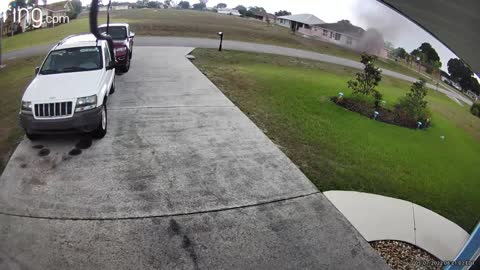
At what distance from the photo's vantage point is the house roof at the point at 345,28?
1688 mm

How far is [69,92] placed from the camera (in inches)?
259

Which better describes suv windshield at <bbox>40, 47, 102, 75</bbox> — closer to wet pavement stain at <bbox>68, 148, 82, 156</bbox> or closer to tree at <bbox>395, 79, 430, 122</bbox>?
wet pavement stain at <bbox>68, 148, 82, 156</bbox>

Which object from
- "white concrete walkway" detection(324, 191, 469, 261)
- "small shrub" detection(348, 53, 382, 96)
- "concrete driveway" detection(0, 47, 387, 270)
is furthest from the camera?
"small shrub" detection(348, 53, 382, 96)

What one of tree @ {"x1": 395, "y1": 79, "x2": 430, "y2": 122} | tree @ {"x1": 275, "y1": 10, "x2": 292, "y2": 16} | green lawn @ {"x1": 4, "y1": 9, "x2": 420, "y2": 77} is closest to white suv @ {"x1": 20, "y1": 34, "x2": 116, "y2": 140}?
green lawn @ {"x1": 4, "y1": 9, "x2": 420, "y2": 77}

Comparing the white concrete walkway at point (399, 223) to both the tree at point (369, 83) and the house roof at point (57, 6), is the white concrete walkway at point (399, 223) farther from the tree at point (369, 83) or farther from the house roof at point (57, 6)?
the tree at point (369, 83)

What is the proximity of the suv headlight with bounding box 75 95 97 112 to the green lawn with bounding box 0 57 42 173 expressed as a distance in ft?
5.35

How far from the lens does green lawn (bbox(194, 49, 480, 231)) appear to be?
6898 millimetres

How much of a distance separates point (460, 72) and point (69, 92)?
6244 mm

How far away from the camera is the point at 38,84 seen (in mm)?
6867

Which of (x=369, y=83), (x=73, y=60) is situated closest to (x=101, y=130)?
(x=73, y=60)

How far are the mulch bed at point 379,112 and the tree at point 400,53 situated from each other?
9.81 meters

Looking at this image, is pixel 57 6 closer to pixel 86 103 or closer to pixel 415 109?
pixel 86 103

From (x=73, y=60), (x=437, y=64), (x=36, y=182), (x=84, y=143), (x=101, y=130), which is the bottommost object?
(x=36, y=182)

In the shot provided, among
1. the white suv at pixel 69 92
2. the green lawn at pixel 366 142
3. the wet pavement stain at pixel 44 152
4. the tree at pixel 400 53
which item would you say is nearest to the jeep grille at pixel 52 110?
the white suv at pixel 69 92
